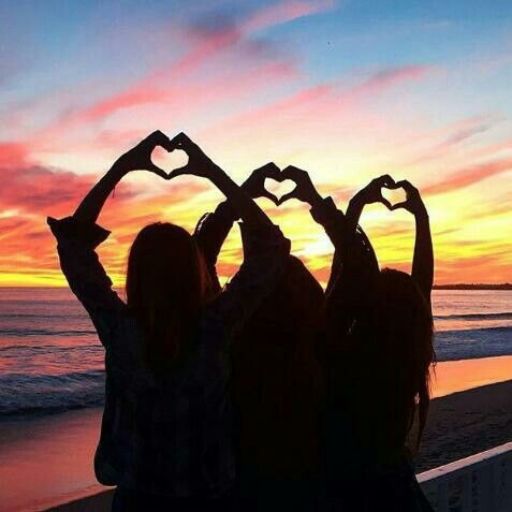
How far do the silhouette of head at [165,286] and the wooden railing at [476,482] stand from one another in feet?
5.29

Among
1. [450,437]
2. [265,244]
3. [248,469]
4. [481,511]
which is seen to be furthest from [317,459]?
[450,437]

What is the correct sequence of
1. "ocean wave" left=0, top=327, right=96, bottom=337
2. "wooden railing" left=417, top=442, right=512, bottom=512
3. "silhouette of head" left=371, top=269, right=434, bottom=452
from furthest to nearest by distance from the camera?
1. "ocean wave" left=0, top=327, right=96, bottom=337
2. "wooden railing" left=417, top=442, right=512, bottom=512
3. "silhouette of head" left=371, top=269, right=434, bottom=452

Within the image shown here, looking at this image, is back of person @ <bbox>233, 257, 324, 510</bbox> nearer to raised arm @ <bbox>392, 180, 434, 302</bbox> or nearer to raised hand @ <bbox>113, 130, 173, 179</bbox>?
raised hand @ <bbox>113, 130, 173, 179</bbox>

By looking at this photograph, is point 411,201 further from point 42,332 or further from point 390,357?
point 42,332

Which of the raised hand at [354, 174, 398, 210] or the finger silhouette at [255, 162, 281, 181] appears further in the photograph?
the raised hand at [354, 174, 398, 210]

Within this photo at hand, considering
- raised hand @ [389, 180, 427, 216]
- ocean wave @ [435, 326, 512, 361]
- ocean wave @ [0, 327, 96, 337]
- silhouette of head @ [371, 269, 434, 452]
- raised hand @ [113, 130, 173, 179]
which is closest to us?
raised hand @ [113, 130, 173, 179]

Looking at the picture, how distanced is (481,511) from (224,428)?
1.93m

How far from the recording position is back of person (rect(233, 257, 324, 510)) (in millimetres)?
2391

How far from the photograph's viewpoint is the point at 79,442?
12867 millimetres

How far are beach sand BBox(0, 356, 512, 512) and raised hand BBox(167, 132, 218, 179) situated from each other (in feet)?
16.8

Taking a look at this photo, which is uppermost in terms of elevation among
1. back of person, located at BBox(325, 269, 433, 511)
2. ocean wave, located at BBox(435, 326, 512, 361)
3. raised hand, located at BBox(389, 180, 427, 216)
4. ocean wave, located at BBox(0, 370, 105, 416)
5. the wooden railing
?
raised hand, located at BBox(389, 180, 427, 216)

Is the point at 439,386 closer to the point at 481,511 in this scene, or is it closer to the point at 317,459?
the point at 481,511

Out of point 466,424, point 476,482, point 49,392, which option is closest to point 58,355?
point 49,392

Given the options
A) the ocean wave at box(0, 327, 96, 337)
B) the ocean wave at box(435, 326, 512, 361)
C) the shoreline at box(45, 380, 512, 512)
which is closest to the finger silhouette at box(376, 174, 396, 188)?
the shoreline at box(45, 380, 512, 512)
